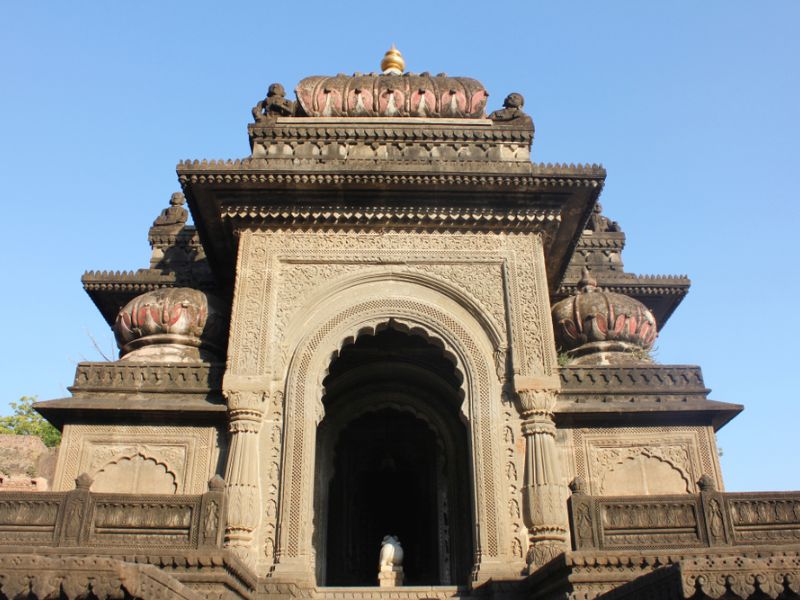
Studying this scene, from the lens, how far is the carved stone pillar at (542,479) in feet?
31.4

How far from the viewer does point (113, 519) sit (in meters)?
8.47

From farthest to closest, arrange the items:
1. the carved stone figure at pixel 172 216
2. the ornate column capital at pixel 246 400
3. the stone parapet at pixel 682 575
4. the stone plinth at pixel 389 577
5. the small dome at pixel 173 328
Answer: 1. the carved stone figure at pixel 172 216
2. the small dome at pixel 173 328
3. the stone plinth at pixel 389 577
4. the ornate column capital at pixel 246 400
5. the stone parapet at pixel 682 575

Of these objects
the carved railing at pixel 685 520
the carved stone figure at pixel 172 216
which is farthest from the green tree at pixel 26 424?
Result: the carved railing at pixel 685 520

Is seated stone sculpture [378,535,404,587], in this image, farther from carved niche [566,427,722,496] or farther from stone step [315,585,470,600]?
carved niche [566,427,722,496]

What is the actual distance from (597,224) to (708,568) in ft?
40.3

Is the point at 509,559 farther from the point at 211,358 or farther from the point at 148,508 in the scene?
the point at 211,358

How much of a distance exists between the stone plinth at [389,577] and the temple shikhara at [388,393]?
14cm

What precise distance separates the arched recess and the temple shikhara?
0.03m

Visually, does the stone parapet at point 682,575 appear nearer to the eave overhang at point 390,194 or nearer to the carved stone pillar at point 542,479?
the carved stone pillar at point 542,479

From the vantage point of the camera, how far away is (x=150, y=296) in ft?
40.9

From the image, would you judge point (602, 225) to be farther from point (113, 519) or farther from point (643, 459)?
point (113, 519)

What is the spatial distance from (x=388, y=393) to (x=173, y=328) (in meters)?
3.96

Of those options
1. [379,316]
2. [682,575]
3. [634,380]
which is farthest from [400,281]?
[682,575]

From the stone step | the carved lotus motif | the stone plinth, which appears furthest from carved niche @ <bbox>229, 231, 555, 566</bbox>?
the carved lotus motif
